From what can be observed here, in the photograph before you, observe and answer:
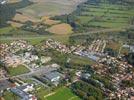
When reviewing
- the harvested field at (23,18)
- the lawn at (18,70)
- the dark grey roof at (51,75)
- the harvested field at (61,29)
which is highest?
the harvested field at (23,18)

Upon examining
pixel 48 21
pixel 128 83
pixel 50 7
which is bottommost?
pixel 128 83

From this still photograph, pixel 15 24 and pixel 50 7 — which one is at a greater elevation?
pixel 50 7

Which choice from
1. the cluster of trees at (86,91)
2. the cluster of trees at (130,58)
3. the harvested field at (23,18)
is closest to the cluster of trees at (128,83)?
the cluster of trees at (86,91)

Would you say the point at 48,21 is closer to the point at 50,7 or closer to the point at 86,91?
the point at 50,7

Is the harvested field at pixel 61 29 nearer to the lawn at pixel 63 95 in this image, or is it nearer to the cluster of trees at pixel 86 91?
the cluster of trees at pixel 86 91

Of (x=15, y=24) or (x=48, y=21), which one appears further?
(x=48, y=21)

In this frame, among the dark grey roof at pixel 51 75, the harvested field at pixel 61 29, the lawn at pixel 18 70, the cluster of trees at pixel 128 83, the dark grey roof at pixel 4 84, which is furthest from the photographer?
the harvested field at pixel 61 29

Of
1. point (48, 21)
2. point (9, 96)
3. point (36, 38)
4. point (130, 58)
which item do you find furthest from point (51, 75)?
point (48, 21)
